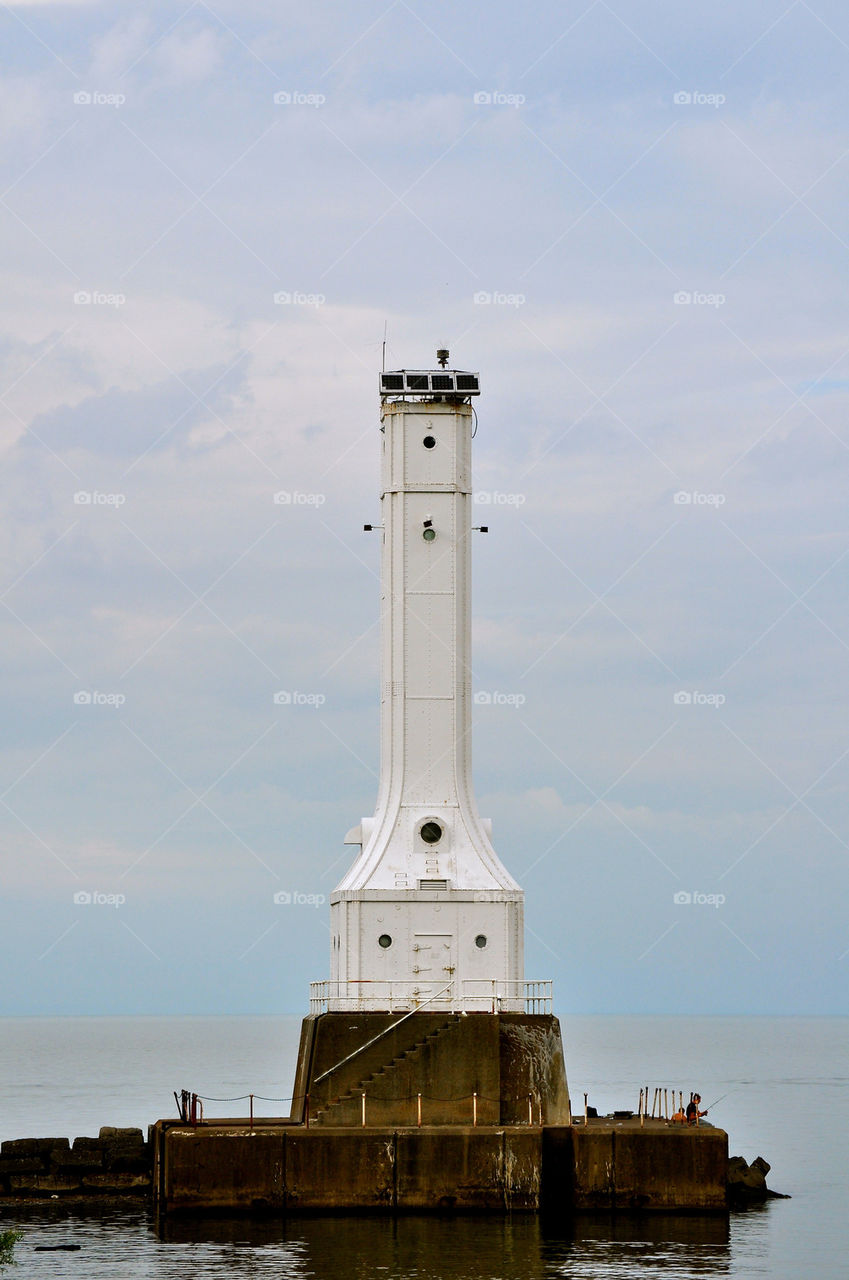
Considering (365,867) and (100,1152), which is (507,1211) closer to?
(365,867)

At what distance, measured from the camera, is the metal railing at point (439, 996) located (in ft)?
148

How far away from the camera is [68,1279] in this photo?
38375mm

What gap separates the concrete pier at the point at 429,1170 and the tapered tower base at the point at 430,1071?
105cm

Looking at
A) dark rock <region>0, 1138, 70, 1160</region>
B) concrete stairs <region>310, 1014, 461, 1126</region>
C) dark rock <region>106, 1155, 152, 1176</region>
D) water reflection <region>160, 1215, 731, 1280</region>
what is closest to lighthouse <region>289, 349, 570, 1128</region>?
concrete stairs <region>310, 1014, 461, 1126</region>

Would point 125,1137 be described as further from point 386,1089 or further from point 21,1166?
point 386,1089

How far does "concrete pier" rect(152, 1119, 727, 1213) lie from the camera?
41.6m

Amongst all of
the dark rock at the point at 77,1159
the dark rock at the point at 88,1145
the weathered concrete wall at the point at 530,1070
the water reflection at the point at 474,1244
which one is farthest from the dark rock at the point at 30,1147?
the weathered concrete wall at the point at 530,1070

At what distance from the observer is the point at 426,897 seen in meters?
45.9

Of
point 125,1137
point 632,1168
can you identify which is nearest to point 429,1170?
point 632,1168

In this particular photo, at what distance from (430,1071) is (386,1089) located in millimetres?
994

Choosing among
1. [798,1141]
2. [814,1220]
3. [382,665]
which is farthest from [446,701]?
[798,1141]

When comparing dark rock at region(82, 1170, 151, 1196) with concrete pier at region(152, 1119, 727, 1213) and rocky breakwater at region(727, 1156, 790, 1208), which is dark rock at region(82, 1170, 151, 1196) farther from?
rocky breakwater at region(727, 1156, 790, 1208)

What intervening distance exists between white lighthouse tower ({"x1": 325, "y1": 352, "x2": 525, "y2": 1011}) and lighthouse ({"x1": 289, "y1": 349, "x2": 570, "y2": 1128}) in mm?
33

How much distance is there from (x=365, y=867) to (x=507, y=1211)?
28.1 feet
